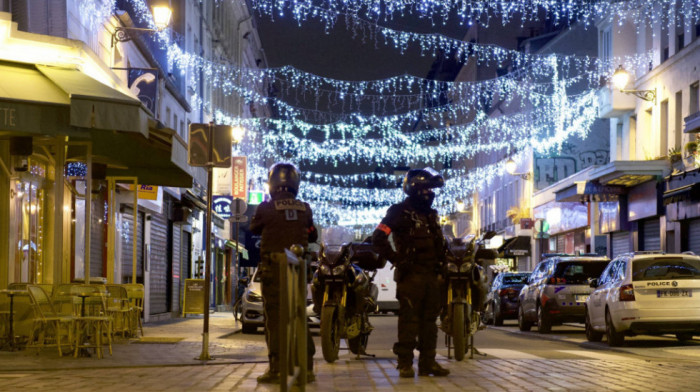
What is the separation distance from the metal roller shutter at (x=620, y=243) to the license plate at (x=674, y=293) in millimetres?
20248

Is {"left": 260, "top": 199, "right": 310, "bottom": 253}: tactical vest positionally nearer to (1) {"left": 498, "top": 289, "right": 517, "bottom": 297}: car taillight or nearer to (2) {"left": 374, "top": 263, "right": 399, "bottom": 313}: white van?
(1) {"left": 498, "top": 289, "right": 517, "bottom": 297}: car taillight

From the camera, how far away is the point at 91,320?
13375 millimetres

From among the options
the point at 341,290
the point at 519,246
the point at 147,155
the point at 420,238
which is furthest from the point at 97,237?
the point at 519,246

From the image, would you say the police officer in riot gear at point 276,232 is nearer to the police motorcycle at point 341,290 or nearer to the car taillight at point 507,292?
the police motorcycle at point 341,290

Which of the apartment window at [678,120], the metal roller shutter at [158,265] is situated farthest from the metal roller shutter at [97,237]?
the apartment window at [678,120]

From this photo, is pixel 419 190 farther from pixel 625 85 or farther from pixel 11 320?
pixel 625 85

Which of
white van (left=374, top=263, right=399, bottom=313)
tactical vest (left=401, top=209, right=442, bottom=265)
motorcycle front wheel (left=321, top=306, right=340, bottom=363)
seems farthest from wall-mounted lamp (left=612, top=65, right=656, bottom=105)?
tactical vest (left=401, top=209, right=442, bottom=265)

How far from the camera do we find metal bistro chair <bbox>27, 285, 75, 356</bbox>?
13.3m

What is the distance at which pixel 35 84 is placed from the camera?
13.2 m

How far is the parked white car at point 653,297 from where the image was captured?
16.9m

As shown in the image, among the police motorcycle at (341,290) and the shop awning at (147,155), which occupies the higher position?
the shop awning at (147,155)

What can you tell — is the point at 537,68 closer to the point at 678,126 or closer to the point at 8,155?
the point at 678,126

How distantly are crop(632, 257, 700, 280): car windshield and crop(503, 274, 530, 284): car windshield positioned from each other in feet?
37.0

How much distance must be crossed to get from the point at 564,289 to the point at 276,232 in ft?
45.7
